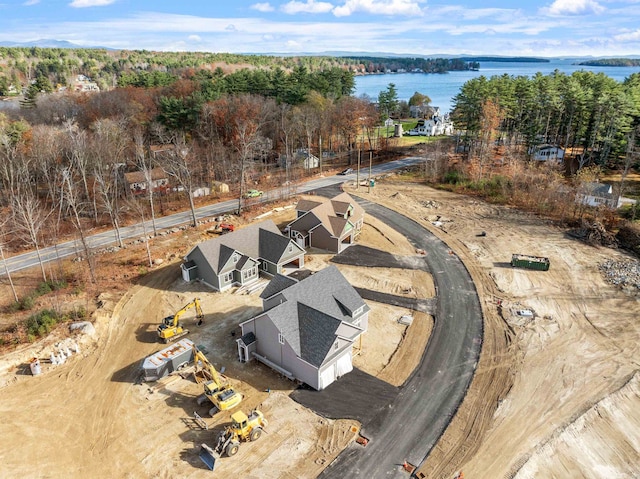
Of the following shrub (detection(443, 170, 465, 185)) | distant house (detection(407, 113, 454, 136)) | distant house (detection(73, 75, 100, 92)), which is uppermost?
distant house (detection(73, 75, 100, 92))

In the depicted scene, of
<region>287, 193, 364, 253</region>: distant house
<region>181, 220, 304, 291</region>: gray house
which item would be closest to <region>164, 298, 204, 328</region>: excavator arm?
<region>181, 220, 304, 291</region>: gray house

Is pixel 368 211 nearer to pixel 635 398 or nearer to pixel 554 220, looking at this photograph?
pixel 554 220

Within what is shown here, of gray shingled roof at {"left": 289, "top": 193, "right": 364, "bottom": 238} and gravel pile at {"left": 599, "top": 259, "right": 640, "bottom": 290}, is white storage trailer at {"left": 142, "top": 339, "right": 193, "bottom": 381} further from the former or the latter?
gravel pile at {"left": 599, "top": 259, "right": 640, "bottom": 290}

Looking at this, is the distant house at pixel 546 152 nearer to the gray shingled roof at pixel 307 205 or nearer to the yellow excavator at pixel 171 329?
the gray shingled roof at pixel 307 205

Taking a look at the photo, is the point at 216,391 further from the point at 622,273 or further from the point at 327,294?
the point at 622,273

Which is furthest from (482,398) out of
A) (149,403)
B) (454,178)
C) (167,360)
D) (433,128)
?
(433,128)

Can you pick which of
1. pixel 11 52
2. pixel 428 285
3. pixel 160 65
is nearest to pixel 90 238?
pixel 428 285
